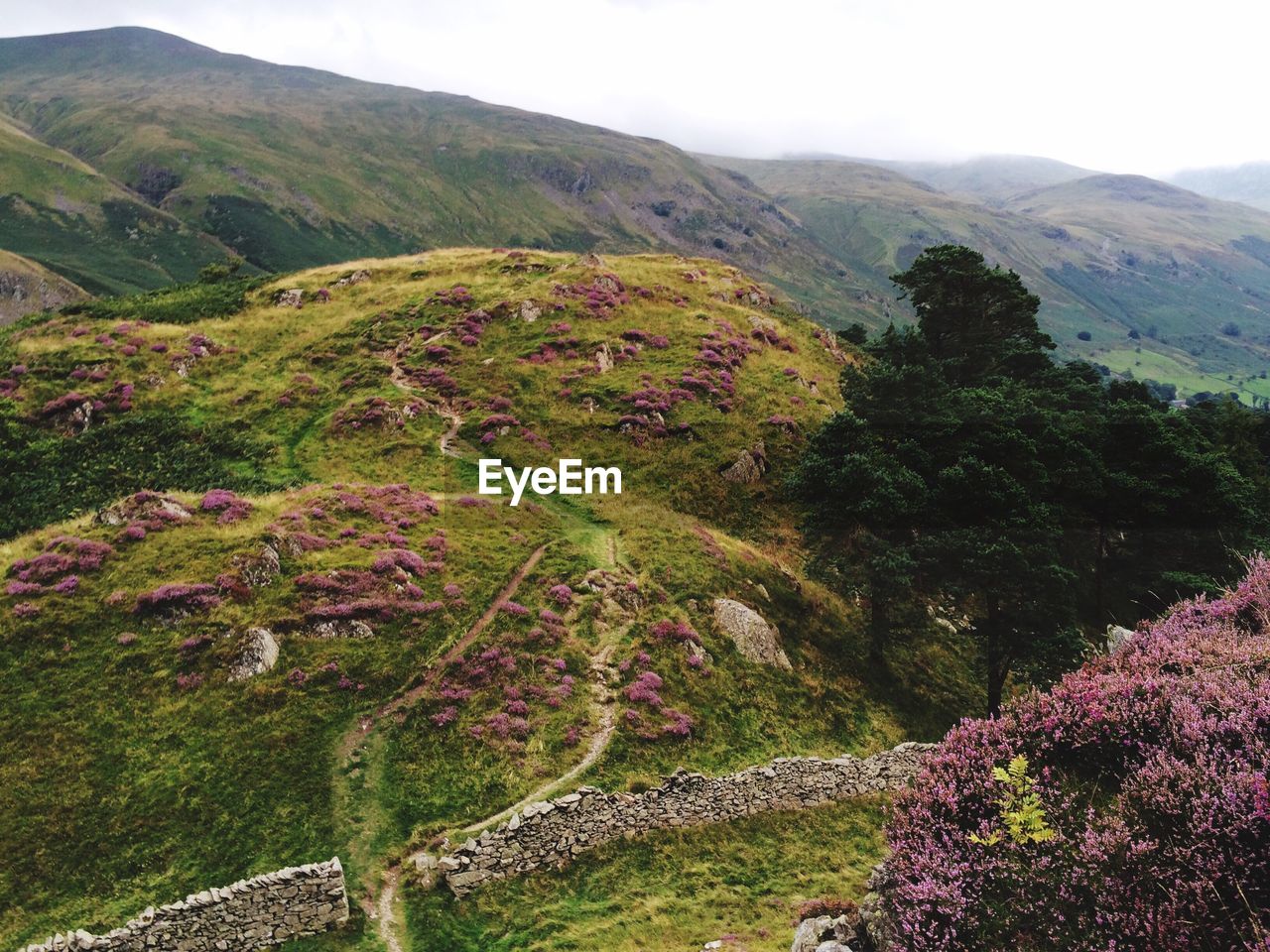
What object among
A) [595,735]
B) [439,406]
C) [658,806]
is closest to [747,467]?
[439,406]

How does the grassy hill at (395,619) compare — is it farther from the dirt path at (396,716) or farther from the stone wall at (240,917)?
the stone wall at (240,917)

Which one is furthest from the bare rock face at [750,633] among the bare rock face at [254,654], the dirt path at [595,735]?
the bare rock face at [254,654]

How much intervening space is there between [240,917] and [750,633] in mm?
25199

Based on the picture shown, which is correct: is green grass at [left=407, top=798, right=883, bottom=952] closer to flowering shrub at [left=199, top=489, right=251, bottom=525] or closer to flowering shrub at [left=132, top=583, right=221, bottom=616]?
flowering shrub at [left=132, top=583, right=221, bottom=616]

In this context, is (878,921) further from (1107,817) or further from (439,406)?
(439,406)

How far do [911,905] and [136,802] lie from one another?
25.9 metres

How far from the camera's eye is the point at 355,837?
937 inches

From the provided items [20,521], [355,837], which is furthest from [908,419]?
[20,521]

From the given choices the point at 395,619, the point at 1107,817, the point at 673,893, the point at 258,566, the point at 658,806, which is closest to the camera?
the point at 1107,817

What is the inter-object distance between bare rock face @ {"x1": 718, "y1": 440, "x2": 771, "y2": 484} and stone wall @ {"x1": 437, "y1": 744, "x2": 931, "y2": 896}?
2509cm

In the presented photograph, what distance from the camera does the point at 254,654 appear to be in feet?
96.9

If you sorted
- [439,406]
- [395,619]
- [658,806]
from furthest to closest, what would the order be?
[439,406] → [395,619] → [658,806]

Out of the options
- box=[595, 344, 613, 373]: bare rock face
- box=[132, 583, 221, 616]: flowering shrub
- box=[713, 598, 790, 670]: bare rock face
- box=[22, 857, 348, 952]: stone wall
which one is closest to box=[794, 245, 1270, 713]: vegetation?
box=[713, 598, 790, 670]: bare rock face

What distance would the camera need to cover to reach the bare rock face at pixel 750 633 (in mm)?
36031
